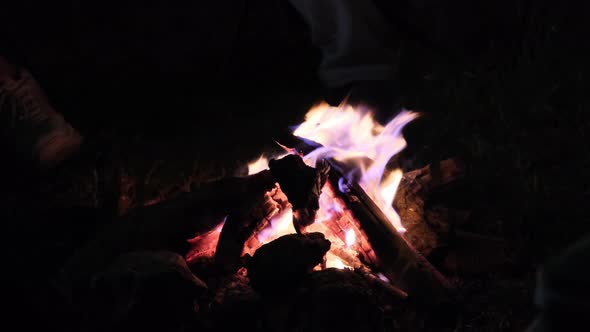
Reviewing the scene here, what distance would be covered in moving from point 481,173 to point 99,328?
7.93 feet

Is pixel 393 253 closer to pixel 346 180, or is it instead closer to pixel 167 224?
pixel 346 180

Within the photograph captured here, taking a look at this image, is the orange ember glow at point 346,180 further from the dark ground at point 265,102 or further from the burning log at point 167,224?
the dark ground at point 265,102

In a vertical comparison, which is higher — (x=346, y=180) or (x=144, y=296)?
(x=144, y=296)

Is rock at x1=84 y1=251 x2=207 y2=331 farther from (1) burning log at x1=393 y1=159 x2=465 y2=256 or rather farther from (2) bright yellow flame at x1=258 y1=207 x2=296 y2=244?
(1) burning log at x1=393 y1=159 x2=465 y2=256

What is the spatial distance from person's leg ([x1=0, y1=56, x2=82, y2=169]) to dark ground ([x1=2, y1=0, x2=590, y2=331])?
0.16 m

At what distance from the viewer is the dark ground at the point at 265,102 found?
9.67 ft

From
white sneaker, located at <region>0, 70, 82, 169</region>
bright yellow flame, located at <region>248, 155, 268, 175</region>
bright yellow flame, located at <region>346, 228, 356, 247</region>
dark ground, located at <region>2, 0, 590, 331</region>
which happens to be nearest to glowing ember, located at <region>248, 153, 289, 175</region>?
bright yellow flame, located at <region>248, 155, 268, 175</region>

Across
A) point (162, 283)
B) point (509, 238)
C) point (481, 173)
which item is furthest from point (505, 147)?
point (162, 283)

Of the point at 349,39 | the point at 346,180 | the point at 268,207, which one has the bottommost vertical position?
the point at 349,39

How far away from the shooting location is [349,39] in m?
5.00

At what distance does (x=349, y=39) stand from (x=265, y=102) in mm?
1126

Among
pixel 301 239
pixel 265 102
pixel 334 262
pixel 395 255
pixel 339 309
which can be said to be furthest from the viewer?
pixel 265 102

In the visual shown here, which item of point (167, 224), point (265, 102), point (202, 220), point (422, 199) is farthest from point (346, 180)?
point (265, 102)

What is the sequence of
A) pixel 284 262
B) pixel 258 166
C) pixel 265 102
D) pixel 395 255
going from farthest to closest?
pixel 265 102 < pixel 258 166 < pixel 395 255 < pixel 284 262
